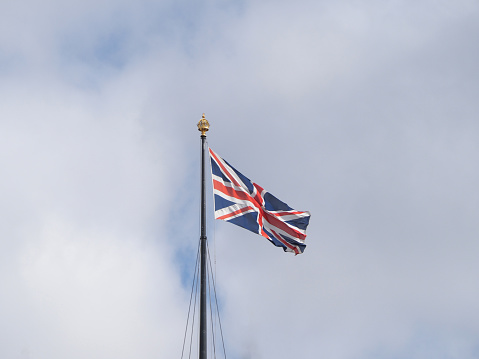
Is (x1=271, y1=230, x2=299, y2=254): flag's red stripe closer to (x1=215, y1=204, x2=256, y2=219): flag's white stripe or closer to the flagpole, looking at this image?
(x1=215, y1=204, x2=256, y2=219): flag's white stripe

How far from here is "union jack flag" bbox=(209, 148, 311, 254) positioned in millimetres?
33562

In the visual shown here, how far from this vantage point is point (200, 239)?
28750 mm

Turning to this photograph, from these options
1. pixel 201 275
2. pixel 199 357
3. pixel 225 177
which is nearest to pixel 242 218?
pixel 225 177

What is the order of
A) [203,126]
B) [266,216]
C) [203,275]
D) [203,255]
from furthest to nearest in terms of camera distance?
[266,216] → [203,126] → [203,255] → [203,275]

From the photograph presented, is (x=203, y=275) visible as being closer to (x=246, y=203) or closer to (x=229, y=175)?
(x=246, y=203)

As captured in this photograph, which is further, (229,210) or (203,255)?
(229,210)

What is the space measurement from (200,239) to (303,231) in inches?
372

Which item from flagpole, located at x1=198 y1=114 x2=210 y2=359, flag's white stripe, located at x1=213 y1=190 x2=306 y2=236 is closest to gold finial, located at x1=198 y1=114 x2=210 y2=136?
flagpole, located at x1=198 y1=114 x2=210 y2=359

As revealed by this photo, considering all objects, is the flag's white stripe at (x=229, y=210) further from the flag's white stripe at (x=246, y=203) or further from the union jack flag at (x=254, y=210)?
the flag's white stripe at (x=246, y=203)

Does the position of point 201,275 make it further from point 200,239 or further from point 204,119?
point 204,119

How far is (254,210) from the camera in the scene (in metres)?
34.7

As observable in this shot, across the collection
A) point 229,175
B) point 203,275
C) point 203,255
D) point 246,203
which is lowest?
point 203,275

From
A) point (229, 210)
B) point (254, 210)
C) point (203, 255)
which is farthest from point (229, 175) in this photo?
point (203, 255)

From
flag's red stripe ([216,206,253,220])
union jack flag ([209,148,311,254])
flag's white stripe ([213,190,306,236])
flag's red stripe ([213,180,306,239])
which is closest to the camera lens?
flag's red stripe ([216,206,253,220])
